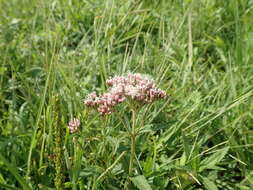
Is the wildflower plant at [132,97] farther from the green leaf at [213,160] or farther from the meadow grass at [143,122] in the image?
the green leaf at [213,160]

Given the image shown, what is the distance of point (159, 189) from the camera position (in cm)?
125

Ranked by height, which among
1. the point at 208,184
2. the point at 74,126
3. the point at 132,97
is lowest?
the point at 208,184

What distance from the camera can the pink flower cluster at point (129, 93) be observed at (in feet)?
4.04

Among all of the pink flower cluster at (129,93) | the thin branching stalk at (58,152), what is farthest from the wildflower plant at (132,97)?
the thin branching stalk at (58,152)

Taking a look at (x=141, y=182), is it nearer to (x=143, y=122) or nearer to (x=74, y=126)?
(x=143, y=122)


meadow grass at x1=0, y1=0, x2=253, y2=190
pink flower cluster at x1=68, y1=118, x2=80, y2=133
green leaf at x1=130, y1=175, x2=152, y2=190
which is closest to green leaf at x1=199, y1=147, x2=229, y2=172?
meadow grass at x1=0, y1=0, x2=253, y2=190

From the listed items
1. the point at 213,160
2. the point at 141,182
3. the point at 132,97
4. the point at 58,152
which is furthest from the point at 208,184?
the point at 58,152

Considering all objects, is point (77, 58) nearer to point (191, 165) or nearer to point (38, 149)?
point (38, 149)

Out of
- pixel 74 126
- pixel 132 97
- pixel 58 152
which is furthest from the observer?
pixel 74 126

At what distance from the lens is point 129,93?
4.01 ft

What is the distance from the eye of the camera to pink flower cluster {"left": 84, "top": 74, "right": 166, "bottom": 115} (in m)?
1.23

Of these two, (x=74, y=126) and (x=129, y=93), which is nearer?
(x=129, y=93)

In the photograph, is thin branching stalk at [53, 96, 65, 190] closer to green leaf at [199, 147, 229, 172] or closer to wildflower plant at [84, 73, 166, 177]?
wildflower plant at [84, 73, 166, 177]

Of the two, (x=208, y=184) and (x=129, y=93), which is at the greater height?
(x=129, y=93)
